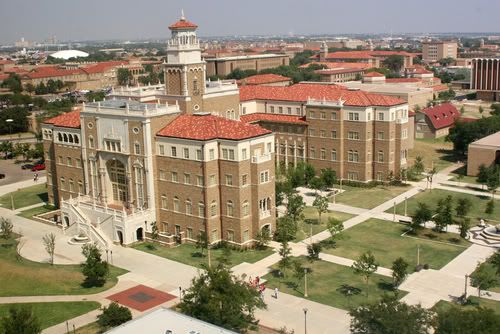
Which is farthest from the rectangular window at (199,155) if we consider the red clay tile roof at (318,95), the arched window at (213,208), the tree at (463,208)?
the red clay tile roof at (318,95)

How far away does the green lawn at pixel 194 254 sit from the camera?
5388 centimetres

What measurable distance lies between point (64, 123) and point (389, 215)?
38691 mm

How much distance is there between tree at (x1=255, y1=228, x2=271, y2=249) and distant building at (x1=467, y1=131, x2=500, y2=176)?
129 ft

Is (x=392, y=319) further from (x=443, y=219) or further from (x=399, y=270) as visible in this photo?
(x=443, y=219)

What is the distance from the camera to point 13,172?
96188 mm

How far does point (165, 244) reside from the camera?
191 feet

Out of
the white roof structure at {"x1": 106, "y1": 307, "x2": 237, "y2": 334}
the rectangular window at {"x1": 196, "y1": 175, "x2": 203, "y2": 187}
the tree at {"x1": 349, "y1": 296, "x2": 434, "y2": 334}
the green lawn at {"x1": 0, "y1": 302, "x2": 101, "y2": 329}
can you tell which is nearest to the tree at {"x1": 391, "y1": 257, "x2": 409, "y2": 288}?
the tree at {"x1": 349, "y1": 296, "x2": 434, "y2": 334}

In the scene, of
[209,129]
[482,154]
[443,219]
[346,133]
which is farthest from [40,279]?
[482,154]

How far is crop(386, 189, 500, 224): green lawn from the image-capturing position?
214ft

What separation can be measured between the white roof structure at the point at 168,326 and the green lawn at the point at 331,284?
15845mm

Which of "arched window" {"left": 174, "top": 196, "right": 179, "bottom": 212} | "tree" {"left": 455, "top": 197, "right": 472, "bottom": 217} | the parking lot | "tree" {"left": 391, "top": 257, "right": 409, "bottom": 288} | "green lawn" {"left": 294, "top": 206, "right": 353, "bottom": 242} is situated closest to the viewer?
"tree" {"left": 391, "top": 257, "right": 409, "bottom": 288}

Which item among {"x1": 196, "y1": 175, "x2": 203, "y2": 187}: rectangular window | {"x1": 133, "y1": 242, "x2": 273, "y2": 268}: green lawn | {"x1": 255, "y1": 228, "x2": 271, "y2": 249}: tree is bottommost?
{"x1": 133, "y1": 242, "x2": 273, "y2": 268}: green lawn

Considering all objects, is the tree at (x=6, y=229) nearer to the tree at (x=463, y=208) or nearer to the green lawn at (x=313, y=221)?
the green lawn at (x=313, y=221)

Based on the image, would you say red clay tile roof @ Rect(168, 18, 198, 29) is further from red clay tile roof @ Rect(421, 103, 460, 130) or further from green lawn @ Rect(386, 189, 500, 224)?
red clay tile roof @ Rect(421, 103, 460, 130)
